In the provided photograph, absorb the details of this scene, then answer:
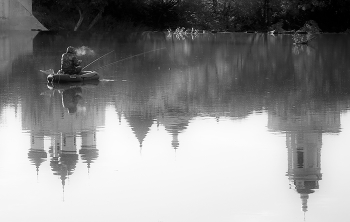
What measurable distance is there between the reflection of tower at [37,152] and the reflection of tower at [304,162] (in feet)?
11.4

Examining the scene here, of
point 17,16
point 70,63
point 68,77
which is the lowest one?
point 68,77

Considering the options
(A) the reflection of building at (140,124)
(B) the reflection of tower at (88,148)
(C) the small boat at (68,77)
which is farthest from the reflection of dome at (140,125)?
(C) the small boat at (68,77)

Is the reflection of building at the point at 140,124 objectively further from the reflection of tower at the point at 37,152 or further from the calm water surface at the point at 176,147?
the reflection of tower at the point at 37,152

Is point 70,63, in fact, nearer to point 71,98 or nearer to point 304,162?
point 71,98

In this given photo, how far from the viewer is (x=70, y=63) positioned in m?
26.3

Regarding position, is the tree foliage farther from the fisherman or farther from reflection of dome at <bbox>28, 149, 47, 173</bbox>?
reflection of dome at <bbox>28, 149, 47, 173</bbox>

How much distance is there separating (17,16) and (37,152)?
56.5 metres

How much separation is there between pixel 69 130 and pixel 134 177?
440 centimetres

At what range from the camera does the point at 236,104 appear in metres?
21.0

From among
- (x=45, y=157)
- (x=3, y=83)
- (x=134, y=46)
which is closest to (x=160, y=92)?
(x=3, y=83)

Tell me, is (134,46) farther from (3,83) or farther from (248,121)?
(248,121)

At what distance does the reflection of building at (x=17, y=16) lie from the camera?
2611 inches

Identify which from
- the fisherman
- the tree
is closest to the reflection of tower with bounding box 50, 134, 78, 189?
the fisherman

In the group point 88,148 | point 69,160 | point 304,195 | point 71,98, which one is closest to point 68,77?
point 71,98
